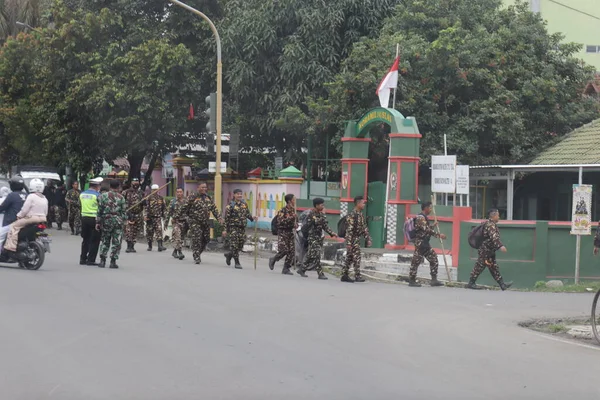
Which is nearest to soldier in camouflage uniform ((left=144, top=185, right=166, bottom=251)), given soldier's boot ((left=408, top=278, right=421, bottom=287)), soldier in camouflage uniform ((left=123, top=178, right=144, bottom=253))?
soldier in camouflage uniform ((left=123, top=178, right=144, bottom=253))

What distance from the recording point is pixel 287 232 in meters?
17.5

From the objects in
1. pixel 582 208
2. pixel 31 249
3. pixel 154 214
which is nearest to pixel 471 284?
pixel 582 208

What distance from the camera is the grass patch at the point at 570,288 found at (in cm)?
1602

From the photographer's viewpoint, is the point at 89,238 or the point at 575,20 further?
the point at 575,20

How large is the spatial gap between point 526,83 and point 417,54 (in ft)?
11.4

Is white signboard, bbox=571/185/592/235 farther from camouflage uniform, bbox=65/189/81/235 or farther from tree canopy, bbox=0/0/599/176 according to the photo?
camouflage uniform, bbox=65/189/81/235

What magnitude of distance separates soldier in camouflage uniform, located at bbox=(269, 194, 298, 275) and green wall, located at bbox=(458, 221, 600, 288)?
12.5 ft

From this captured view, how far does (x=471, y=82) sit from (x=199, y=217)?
34.7 feet

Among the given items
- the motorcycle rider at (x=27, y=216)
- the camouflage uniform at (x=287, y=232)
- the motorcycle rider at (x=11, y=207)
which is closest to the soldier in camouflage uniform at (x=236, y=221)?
the camouflage uniform at (x=287, y=232)

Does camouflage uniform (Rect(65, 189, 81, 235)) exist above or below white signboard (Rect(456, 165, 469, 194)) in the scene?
below

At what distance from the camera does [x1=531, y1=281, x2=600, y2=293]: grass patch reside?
16.0 m

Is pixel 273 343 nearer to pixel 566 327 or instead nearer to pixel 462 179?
pixel 566 327

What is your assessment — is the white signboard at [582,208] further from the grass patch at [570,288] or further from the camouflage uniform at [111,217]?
the camouflage uniform at [111,217]

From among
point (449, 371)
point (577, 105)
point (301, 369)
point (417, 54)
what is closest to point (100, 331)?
point (301, 369)
